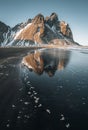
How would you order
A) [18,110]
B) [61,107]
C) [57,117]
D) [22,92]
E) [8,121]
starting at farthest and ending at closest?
[22,92] < [61,107] < [18,110] < [57,117] < [8,121]

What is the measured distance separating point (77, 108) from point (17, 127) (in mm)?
4184

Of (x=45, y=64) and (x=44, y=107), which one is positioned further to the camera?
(x=45, y=64)

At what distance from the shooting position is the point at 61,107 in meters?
11.2

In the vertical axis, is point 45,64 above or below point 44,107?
below

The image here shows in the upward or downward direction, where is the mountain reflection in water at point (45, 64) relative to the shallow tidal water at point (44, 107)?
downward

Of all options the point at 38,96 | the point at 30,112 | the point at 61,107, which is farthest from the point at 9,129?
the point at 38,96

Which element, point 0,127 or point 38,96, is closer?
point 0,127

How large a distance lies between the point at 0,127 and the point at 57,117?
3071mm

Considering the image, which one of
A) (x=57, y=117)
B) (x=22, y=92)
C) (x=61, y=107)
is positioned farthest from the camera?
(x=22, y=92)

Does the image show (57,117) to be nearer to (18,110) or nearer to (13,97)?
(18,110)

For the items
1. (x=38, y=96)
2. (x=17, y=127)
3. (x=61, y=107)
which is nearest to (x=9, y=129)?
(x=17, y=127)

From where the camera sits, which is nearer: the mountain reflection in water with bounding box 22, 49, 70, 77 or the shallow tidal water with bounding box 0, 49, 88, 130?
the shallow tidal water with bounding box 0, 49, 88, 130

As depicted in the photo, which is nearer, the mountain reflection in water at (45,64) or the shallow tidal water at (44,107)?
the shallow tidal water at (44,107)

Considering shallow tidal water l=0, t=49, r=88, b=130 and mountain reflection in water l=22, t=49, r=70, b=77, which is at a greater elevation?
shallow tidal water l=0, t=49, r=88, b=130
